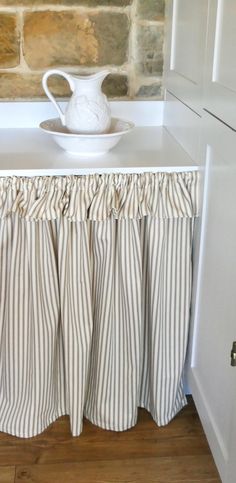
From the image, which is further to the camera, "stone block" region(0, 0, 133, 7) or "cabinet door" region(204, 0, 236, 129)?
"stone block" region(0, 0, 133, 7)

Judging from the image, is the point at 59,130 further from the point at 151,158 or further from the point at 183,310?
the point at 183,310

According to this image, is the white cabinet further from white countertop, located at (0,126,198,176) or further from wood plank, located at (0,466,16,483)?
wood plank, located at (0,466,16,483)

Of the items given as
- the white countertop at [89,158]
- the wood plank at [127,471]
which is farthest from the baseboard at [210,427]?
the white countertop at [89,158]

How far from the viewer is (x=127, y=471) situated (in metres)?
1.59

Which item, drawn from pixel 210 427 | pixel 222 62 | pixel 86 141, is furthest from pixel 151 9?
pixel 210 427

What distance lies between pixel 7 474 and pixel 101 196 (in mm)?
806

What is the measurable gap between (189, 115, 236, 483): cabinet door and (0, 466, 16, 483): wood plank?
1.78ft

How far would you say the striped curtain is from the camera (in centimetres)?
146

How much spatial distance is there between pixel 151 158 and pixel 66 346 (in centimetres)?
58

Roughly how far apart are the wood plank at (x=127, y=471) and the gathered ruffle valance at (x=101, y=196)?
70 cm

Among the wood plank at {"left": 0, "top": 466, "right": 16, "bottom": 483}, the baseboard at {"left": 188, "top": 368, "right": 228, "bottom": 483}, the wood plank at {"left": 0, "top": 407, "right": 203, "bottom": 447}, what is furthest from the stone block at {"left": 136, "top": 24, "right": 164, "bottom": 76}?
the wood plank at {"left": 0, "top": 466, "right": 16, "bottom": 483}

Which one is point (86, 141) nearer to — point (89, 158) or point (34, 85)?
point (89, 158)

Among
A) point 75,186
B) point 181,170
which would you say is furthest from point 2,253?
point 181,170

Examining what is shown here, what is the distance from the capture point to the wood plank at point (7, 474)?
1.56 m
